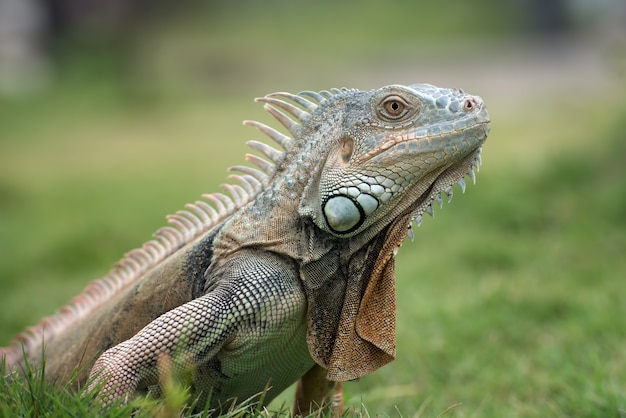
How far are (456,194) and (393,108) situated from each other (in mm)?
6366

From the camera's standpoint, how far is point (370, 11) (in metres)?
29.0

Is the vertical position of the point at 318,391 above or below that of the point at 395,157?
below

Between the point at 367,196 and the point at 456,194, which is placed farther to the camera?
the point at 456,194

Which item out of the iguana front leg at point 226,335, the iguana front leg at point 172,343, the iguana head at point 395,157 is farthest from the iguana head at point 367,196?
the iguana front leg at point 172,343

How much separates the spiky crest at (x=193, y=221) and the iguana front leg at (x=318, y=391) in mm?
864

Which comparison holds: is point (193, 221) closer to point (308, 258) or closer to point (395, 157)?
point (308, 258)

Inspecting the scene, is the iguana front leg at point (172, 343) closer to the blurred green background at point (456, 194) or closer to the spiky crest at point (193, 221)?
the spiky crest at point (193, 221)

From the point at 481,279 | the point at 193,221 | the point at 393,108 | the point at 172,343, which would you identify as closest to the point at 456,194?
the point at 481,279

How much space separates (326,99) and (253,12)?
29002 mm

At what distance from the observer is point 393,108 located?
11.5 feet

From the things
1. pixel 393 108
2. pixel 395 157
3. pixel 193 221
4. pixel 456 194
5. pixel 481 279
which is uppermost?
pixel 393 108

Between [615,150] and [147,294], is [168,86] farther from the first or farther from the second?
[147,294]

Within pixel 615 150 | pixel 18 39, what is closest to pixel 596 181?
pixel 615 150

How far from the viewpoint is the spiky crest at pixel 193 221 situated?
3.77 m
